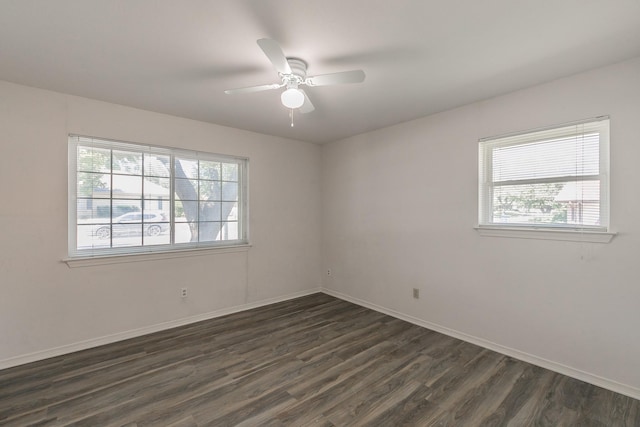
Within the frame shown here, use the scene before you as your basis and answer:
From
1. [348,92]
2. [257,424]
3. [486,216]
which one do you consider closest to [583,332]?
[486,216]

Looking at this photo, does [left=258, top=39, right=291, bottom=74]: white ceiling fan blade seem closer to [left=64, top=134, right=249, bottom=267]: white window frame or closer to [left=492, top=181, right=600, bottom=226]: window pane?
[left=64, top=134, right=249, bottom=267]: white window frame

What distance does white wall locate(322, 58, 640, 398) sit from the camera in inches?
85.5

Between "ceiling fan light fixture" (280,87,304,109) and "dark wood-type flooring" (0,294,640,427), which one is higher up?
"ceiling fan light fixture" (280,87,304,109)

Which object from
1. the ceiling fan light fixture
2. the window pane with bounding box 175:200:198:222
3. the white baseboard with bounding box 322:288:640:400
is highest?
the ceiling fan light fixture

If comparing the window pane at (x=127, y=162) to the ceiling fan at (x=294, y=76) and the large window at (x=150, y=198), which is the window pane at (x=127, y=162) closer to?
the large window at (x=150, y=198)

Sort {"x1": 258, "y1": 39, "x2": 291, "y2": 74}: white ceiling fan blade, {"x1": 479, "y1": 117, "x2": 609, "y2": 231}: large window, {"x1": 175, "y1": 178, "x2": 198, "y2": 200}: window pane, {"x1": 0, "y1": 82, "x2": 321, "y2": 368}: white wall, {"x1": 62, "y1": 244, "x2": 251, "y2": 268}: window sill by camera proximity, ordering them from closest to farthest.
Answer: {"x1": 258, "y1": 39, "x2": 291, "y2": 74}: white ceiling fan blade, {"x1": 479, "y1": 117, "x2": 609, "y2": 231}: large window, {"x1": 0, "y1": 82, "x2": 321, "y2": 368}: white wall, {"x1": 62, "y1": 244, "x2": 251, "y2": 268}: window sill, {"x1": 175, "y1": 178, "x2": 198, "y2": 200}: window pane

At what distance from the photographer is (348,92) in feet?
8.87

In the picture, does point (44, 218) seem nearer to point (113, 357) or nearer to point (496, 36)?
point (113, 357)

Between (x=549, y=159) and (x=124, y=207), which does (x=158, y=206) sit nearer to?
(x=124, y=207)

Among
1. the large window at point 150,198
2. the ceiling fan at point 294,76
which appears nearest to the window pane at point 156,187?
the large window at point 150,198

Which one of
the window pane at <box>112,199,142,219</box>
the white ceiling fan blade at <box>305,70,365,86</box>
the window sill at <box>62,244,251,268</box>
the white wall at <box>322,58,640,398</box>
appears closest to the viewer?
the white ceiling fan blade at <box>305,70,365,86</box>

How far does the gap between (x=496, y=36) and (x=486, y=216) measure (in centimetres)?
172

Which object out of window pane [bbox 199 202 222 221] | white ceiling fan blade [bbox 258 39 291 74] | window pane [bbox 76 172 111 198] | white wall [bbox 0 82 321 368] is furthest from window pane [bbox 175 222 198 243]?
white ceiling fan blade [bbox 258 39 291 74]

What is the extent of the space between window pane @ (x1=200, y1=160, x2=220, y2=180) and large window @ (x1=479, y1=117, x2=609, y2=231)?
10.2 ft
